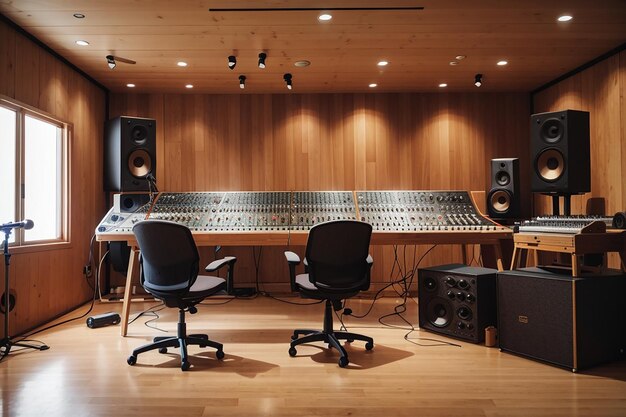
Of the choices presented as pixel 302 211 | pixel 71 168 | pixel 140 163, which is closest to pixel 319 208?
pixel 302 211

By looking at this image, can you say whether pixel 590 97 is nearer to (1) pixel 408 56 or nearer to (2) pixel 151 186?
(1) pixel 408 56

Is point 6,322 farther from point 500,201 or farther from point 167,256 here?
point 500,201

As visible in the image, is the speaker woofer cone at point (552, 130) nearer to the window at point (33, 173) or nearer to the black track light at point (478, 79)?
the black track light at point (478, 79)

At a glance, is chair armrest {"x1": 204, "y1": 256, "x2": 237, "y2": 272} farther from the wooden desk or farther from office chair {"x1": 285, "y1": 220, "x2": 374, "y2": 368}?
the wooden desk

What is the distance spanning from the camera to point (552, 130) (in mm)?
3281

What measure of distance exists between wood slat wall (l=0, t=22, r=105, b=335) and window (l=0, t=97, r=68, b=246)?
0.09m

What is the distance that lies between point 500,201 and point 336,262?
271 centimetres

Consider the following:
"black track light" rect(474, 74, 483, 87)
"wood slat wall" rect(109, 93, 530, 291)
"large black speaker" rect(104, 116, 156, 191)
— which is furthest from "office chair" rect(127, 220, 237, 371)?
"black track light" rect(474, 74, 483, 87)

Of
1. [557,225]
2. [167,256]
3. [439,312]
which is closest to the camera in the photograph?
[167,256]

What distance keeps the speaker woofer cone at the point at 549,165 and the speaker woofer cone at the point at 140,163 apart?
143 inches

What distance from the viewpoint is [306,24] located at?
10.6ft

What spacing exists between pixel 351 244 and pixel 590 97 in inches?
131

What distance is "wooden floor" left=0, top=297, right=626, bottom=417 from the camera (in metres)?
1.96

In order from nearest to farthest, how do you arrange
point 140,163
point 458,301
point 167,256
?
1. point 167,256
2. point 458,301
3. point 140,163
